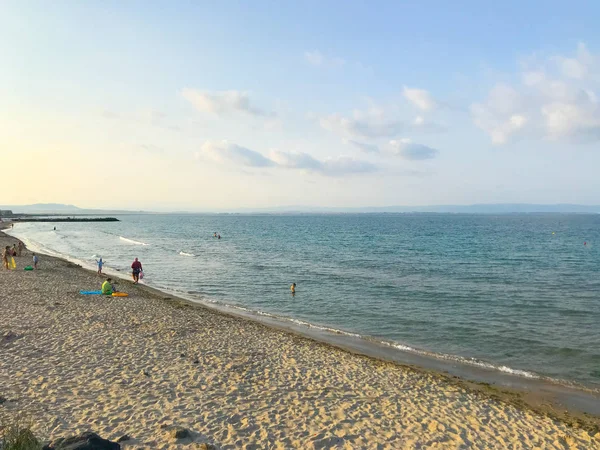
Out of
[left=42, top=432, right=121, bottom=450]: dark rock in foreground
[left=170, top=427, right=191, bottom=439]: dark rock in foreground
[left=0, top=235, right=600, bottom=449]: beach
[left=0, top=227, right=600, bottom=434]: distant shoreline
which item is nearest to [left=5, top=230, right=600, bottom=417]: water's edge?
[left=0, top=227, right=600, bottom=434]: distant shoreline

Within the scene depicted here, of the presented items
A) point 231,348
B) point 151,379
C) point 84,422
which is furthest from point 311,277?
point 84,422

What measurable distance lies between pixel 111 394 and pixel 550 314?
20722mm

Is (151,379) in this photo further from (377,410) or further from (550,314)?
(550,314)

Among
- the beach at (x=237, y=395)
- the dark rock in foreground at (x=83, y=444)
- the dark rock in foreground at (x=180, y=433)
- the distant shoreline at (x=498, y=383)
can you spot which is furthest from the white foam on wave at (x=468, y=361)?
the dark rock in foreground at (x=83, y=444)

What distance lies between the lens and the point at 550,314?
21141 millimetres

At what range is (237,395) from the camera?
990 cm

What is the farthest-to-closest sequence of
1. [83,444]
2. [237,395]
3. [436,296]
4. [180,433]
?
[436,296]
[237,395]
[180,433]
[83,444]

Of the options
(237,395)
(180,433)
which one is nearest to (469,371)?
(237,395)

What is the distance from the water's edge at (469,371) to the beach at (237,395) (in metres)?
0.71

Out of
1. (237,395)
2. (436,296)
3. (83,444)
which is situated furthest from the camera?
(436,296)

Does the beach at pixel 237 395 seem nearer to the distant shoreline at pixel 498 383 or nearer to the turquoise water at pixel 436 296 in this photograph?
the distant shoreline at pixel 498 383

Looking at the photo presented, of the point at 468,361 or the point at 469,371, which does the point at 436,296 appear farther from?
the point at 469,371

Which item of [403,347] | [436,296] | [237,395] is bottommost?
[403,347]

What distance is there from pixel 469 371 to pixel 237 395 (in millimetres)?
8193
